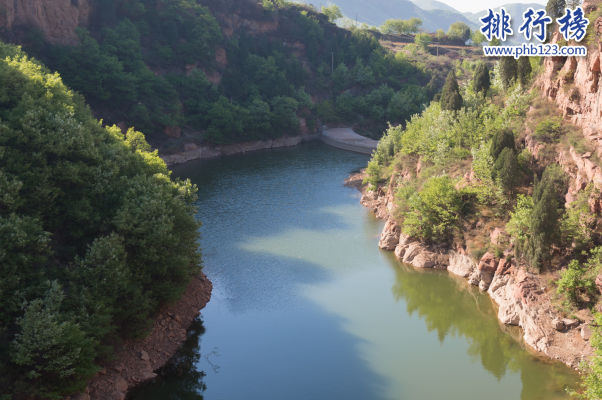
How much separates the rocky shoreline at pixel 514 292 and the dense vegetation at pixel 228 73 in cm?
5341

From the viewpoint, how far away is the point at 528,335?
27281 millimetres

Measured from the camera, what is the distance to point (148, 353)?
85.5 feet

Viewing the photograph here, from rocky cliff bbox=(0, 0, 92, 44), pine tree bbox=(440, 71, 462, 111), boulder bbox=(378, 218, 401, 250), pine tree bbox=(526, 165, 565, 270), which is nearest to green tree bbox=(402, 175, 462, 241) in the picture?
boulder bbox=(378, 218, 401, 250)

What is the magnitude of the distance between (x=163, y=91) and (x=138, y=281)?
66.0m

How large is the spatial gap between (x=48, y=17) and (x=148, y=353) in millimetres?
68850

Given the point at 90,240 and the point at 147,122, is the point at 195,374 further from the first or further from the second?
the point at 147,122

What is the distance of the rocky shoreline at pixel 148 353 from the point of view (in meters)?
22.8

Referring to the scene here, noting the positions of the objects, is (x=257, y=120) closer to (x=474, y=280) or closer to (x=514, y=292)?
(x=474, y=280)

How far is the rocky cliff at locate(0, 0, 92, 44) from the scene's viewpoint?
69250 millimetres

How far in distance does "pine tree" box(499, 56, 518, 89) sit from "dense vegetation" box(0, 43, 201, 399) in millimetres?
30723

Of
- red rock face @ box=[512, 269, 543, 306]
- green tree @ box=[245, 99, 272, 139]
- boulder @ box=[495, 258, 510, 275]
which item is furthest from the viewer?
green tree @ box=[245, 99, 272, 139]

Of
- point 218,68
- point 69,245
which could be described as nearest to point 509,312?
point 69,245

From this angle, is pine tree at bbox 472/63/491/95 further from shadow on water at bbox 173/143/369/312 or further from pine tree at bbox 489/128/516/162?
shadow on water at bbox 173/143/369/312

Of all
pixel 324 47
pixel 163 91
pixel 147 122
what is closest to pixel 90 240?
pixel 147 122
